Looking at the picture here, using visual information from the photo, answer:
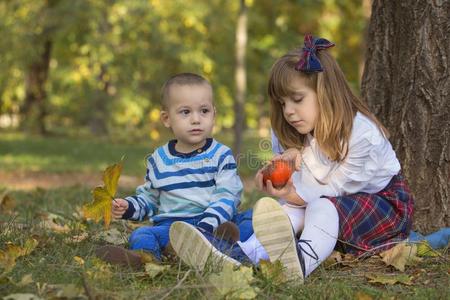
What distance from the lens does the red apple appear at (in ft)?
10.6

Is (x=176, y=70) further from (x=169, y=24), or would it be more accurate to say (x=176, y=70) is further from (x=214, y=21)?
(x=214, y=21)

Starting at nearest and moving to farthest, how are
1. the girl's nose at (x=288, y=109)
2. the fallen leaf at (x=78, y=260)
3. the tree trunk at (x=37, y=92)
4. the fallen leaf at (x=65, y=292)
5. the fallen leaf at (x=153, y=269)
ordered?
1. the fallen leaf at (x=65, y=292)
2. the fallen leaf at (x=153, y=269)
3. the fallen leaf at (x=78, y=260)
4. the girl's nose at (x=288, y=109)
5. the tree trunk at (x=37, y=92)

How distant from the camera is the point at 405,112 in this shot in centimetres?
381

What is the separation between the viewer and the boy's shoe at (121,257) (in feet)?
9.55

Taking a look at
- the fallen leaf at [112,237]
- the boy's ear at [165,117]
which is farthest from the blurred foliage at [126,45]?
the fallen leaf at [112,237]

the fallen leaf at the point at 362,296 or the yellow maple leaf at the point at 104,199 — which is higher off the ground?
the yellow maple leaf at the point at 104,199

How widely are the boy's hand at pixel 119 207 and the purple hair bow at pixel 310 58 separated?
1083 millimetres

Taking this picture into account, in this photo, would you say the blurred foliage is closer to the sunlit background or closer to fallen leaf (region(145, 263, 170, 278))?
the sunlit background

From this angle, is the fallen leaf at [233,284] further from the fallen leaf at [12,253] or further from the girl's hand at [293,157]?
the girl's hand at [293,157]

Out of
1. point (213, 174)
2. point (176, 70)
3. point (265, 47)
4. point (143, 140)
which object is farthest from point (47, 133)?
point (213, 174)

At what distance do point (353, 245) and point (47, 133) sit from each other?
18.2m

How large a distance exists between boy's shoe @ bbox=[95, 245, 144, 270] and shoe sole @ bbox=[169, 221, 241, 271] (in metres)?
0.19

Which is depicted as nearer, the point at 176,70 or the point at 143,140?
the point at 176,70

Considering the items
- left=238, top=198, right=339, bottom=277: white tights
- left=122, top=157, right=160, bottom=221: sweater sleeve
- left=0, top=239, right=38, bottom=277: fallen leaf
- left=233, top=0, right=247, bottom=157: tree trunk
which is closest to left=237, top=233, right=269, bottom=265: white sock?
left=238, top=198, right=339, bottom=277: white tights
